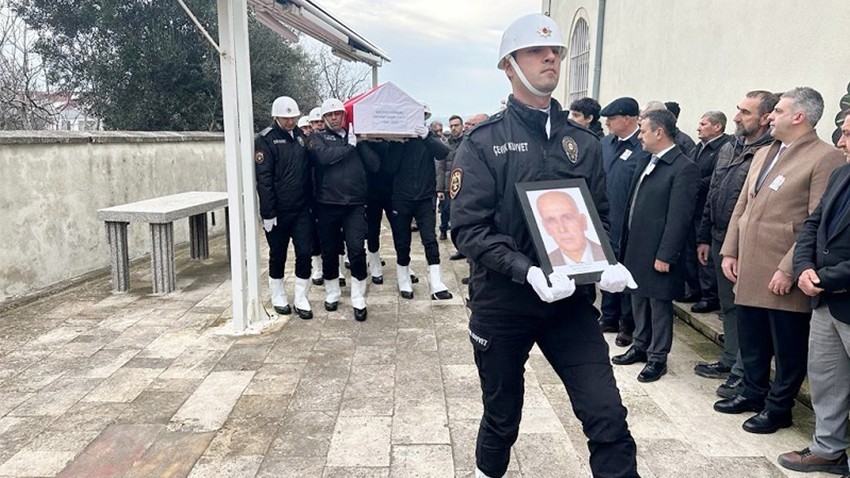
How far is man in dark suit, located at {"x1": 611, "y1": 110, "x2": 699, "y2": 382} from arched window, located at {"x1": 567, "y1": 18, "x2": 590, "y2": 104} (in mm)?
7613

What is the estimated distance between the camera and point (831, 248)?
2814 millimetres

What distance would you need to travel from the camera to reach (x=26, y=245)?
5910mm

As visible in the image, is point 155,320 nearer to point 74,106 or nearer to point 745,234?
point 745,234

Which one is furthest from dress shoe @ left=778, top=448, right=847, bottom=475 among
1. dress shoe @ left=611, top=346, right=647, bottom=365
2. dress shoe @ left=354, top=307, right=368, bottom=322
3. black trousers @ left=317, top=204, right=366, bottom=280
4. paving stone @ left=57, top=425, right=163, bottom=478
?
black trousers @ left=317, top=204, right=366, bottom=280

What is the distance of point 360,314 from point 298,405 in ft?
5.94

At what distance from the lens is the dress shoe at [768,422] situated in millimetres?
3336

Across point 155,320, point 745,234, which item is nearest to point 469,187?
point 745,234

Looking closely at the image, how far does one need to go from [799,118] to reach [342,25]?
229 inches

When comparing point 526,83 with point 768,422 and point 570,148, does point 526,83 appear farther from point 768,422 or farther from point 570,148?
point 768,422

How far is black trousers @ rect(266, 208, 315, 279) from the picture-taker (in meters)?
5.42

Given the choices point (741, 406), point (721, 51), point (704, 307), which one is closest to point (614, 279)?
point (741, 406)

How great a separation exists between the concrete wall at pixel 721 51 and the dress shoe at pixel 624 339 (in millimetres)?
2141

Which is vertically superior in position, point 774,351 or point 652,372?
point 774,351

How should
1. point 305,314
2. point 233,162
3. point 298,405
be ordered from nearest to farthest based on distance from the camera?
1. point 298,405
2. point 233,162
3. point 305,314
